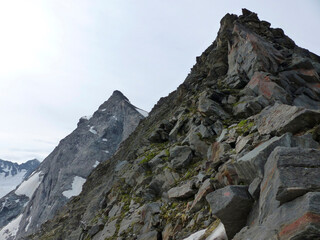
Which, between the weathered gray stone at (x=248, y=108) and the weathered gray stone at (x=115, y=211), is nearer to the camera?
the weathered gray stone at (x=248, y=108)

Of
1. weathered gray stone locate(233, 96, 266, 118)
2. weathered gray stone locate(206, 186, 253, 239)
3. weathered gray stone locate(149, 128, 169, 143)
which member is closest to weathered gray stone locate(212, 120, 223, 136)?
weathered gray stone locate(233, 96, 266, 118)

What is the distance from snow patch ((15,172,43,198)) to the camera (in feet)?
523

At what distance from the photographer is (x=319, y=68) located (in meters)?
27.3

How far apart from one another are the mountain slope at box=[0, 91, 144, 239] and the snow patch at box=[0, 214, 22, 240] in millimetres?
2714

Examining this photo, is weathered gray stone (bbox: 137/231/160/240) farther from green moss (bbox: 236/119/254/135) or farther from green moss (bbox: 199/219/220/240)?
green moss (bbox: 236/119/254/135)

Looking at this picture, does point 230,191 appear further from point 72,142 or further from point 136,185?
point 72,142

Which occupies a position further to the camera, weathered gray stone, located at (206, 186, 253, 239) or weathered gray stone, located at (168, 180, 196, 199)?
weathered gray stone, located at (168, 180, 196, 199)

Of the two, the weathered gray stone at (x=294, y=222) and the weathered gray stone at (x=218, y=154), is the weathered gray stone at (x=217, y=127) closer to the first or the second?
the weathered gray stone at (x=218, y=154)

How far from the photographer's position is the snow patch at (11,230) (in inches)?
4908

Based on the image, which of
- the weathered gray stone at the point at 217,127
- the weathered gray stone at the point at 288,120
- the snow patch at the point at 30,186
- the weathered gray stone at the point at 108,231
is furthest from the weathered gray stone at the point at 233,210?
the snow patch at the point at 30,186

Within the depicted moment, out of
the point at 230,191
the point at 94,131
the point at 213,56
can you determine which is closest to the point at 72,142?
the point at 94,131

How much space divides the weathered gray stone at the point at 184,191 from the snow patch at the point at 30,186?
556 ft

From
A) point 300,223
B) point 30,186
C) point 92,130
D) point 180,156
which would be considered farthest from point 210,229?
point 30,186

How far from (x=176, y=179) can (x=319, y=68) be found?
21.7 meters
